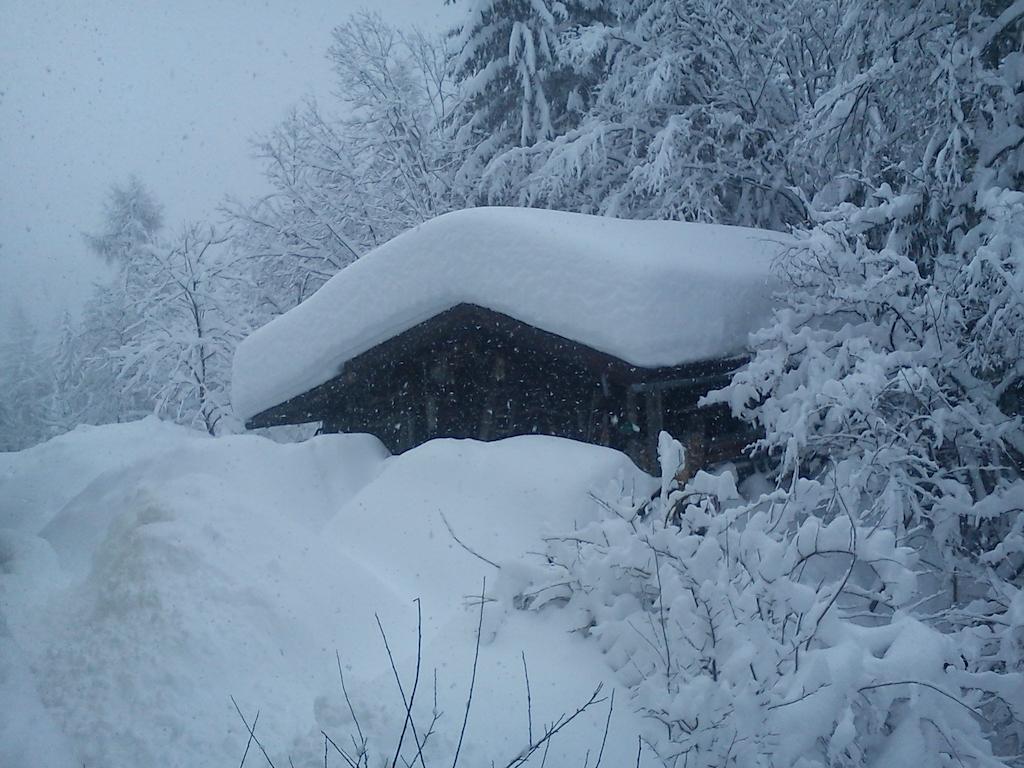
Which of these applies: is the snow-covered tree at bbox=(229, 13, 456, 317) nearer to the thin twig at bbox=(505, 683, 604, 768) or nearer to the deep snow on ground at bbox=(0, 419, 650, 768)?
the deep snow on ground at bbox=(0, 419, 650, 768)

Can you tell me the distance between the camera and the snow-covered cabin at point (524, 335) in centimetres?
529

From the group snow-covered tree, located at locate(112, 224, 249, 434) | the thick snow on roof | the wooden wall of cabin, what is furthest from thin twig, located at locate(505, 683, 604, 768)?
snow-covered tree, located at locate(112, 224, 249, 434)

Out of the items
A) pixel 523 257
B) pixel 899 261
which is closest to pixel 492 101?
pixel 523 257

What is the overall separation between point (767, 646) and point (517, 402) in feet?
15.6

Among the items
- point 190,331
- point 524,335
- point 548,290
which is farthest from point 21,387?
point 548,290

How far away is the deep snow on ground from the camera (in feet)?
9.53

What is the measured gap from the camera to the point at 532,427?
7.32m

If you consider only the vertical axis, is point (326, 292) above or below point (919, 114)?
below

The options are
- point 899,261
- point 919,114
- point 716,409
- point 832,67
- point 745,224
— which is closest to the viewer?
point 899,261

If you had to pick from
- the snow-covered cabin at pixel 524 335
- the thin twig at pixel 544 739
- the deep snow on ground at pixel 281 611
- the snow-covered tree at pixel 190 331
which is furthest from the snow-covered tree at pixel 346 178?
the thin twig at pixel 544 739

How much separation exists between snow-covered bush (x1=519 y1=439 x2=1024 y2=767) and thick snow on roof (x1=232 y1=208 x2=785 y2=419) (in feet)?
6.35

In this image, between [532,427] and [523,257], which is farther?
[532,427]

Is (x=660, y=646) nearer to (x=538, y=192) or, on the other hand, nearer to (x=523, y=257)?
(x=523, y=257)

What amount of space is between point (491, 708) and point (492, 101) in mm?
12049
